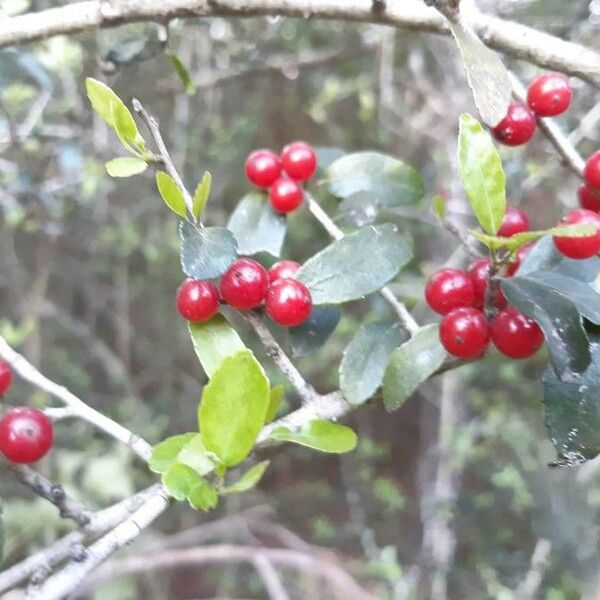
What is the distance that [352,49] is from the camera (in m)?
1.32

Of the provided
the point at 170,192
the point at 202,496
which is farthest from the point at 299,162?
the point at 202,496

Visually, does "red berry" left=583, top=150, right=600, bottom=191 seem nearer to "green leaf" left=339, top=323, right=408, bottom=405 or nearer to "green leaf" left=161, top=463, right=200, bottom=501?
"green leaf" left=339, top=323, right=408, bottom=405

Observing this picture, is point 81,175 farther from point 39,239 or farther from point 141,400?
point 141,400

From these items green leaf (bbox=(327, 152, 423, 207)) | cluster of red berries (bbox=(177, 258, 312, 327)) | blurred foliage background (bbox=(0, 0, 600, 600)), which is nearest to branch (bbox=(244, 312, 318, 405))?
cluster of red berries (bbox=(177, 258, 312, 327))

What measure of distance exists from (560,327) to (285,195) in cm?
30

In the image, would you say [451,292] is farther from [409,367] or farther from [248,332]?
[248,332]

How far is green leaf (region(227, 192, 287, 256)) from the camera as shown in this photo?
60cm

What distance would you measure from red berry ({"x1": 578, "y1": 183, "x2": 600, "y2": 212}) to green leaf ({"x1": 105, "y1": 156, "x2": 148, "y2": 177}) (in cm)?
33

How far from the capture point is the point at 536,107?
20.5 inches

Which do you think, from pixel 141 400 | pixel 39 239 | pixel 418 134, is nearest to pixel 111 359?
pixel 141 400

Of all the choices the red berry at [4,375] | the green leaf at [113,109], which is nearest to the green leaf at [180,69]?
the green leaf at [113,109]

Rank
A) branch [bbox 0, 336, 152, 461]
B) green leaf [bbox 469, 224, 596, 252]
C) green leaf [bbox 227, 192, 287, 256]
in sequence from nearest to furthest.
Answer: green leaf [bbox 469, 224, 596, 252], branch [bbox 0, 336, 152, 461], green leaf [bbox 227, 192, 287, 256]

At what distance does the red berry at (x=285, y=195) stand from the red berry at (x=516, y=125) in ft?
0.63

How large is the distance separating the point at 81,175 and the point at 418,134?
2.38ft
